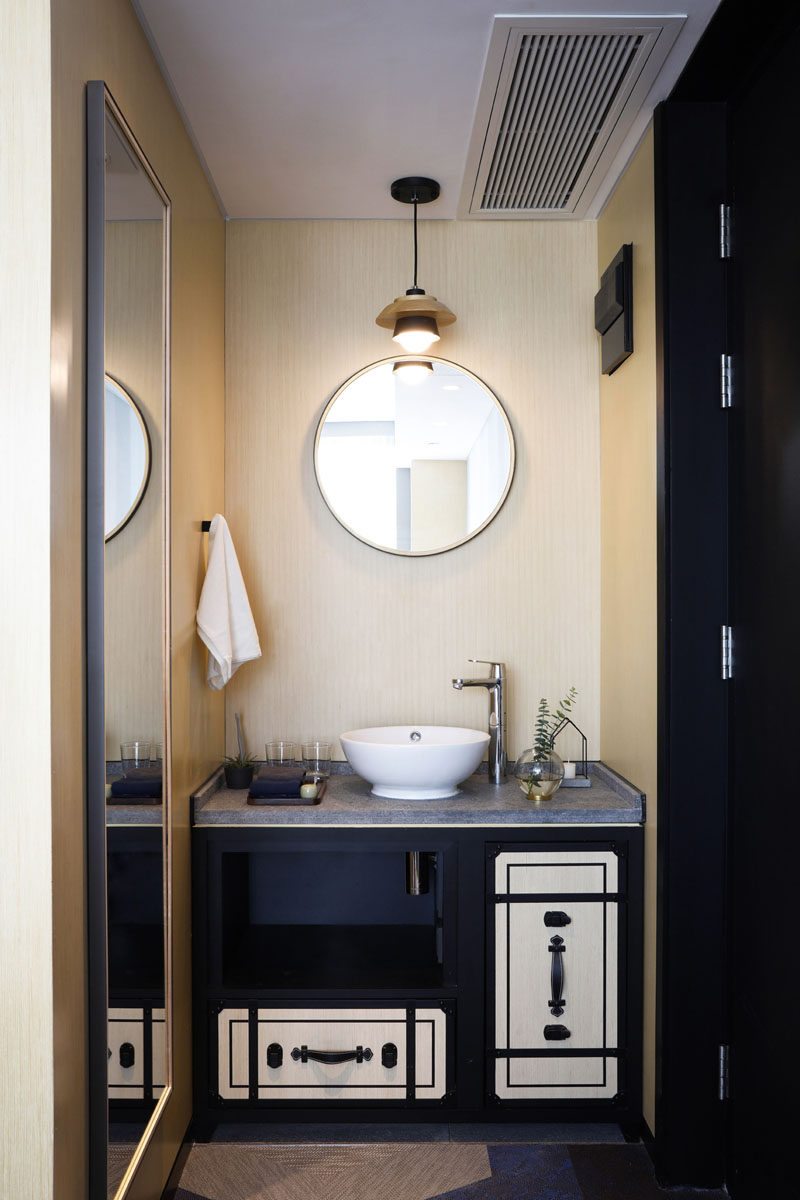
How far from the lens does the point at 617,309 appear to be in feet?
8.19

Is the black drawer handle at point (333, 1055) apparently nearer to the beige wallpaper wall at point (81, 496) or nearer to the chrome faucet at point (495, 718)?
the beige wallpaper wall at point (81, 496)

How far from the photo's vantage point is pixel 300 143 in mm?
2404

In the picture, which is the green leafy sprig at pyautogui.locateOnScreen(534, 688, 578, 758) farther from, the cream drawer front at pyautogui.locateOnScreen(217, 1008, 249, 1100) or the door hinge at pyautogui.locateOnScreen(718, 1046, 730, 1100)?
the cream drawer front at pyautogui.locateOnScreen(217, 1008, 249, 1100)

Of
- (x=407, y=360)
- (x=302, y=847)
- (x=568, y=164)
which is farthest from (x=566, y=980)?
(x=568, y=164)

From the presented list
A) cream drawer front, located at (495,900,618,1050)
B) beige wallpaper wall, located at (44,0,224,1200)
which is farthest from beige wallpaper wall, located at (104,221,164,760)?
cream drawer front, located at (495,900,618,1050)

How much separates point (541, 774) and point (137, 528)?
1.27 metres

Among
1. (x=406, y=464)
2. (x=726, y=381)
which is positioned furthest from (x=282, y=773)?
(x=726, y=381)

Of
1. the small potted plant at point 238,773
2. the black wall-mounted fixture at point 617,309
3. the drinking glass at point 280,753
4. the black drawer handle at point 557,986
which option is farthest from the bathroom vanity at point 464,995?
the black wall-mounted fixture at point 617,309

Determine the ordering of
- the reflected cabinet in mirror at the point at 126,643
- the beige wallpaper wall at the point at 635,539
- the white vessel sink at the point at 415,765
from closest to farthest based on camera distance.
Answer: the reflected cabinet in mirror at the point at 126,643, the beige wallpaper wall at the point at 635,539, the white vessel sink at the point at 415,765

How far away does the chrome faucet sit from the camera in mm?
2717

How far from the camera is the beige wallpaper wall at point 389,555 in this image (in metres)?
2.89

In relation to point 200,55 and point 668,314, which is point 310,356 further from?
point 668,314

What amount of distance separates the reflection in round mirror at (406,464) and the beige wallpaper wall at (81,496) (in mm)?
462

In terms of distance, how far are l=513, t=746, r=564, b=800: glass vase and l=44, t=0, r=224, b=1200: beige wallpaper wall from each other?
90cm
